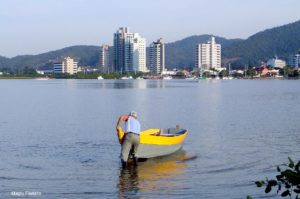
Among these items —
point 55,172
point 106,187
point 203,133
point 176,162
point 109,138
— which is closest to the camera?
point 106,187

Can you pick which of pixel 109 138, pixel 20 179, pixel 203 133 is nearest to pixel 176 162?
pixel 20 179

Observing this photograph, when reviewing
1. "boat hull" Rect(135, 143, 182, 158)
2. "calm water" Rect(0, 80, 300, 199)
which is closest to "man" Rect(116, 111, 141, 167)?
"boat hull" Rect(135, 143, 182, 158)

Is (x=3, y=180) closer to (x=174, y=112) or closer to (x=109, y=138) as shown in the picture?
(x=109, y=138)

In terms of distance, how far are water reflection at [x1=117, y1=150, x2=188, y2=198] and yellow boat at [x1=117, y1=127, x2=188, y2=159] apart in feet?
0.95

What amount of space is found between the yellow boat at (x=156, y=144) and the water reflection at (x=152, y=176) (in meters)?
0.29

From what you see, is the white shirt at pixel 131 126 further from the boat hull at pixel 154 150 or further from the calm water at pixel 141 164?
the calm water at pixel 141 164

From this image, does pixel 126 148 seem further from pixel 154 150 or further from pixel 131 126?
pixel 154 150

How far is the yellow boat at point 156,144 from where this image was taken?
2164 cm

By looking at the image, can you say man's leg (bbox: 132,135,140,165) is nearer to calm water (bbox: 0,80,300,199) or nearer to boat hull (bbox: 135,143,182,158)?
boat hull (bbox: 135,143,182,158)

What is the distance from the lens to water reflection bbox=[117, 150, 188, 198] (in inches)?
685

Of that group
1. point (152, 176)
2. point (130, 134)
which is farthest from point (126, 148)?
point (152, 176)

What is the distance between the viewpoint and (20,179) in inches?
750

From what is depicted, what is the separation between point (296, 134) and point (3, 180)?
1940 centimetres

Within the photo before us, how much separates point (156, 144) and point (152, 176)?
3.17 meters
